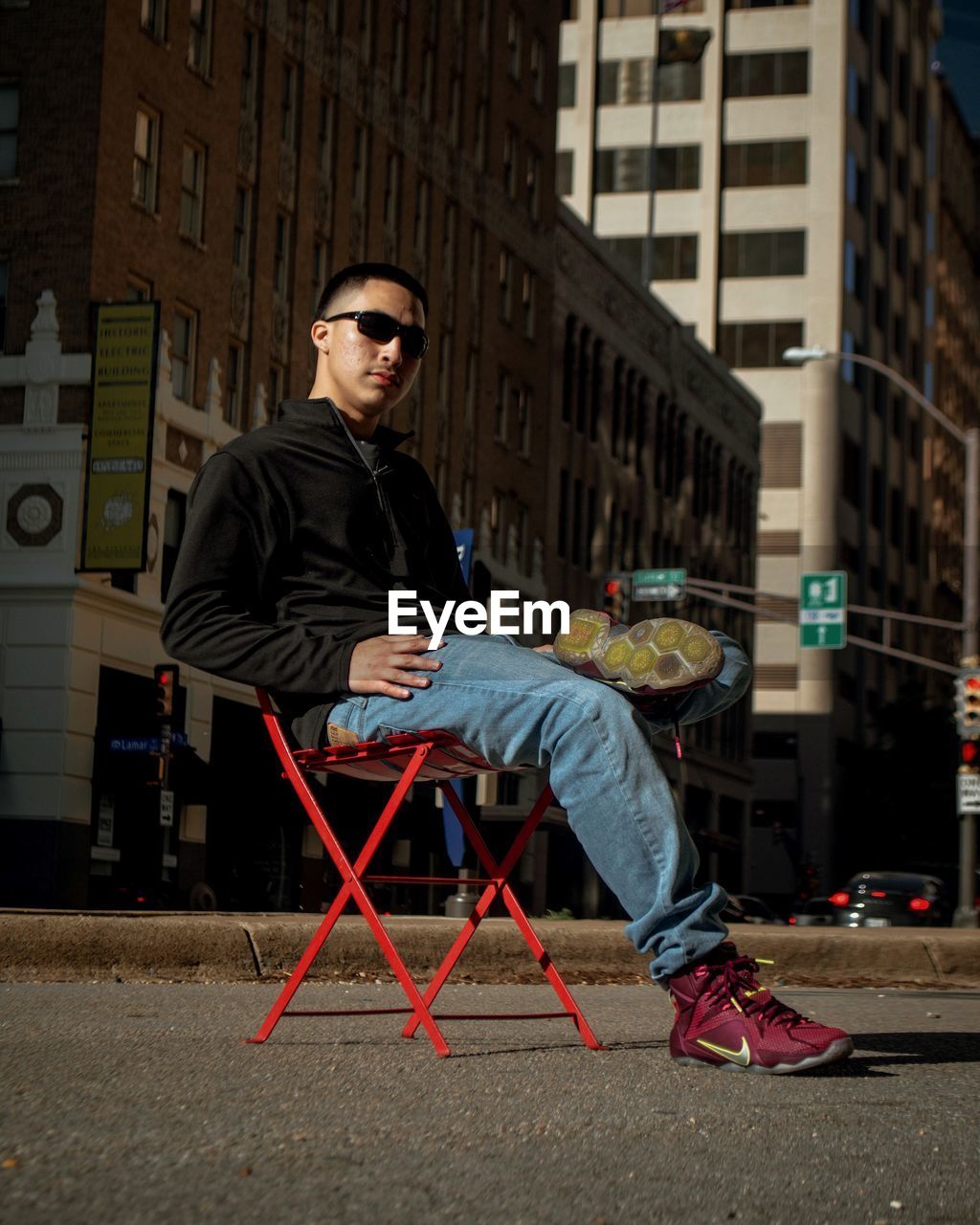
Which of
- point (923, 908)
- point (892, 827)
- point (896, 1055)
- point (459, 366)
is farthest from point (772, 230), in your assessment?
point (896, 1055)

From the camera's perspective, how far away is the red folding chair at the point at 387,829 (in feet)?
14.4

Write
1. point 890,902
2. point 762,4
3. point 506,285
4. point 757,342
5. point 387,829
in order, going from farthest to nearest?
point 762,4
point 757,342
point 506,285
point 890,902
point 387,829

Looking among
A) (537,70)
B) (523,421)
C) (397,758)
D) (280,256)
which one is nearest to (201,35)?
(280,256)

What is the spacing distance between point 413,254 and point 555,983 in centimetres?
3500

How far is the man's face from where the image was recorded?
Answer: 493 centimetres

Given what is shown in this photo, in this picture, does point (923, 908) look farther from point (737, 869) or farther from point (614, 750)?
point (737, 869)

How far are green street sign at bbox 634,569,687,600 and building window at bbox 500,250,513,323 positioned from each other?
11538 mm

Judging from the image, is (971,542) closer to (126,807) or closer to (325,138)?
(126,807)

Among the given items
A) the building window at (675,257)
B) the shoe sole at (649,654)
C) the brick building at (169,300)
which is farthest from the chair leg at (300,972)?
the building window at (675,257)

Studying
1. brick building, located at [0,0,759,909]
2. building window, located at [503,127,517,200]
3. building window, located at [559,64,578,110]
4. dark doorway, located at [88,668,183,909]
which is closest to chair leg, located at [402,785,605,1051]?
brick building, located at [0,0,759,909]

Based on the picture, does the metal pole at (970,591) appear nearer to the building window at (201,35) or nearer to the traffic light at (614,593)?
the traffic light at (614,593)

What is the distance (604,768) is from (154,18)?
27447 mm

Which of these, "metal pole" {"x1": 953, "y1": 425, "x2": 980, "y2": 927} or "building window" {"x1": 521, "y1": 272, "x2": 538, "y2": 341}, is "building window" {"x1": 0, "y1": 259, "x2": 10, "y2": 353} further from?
"building window" {"x1": 521, "y1": 272, "x2": 538, "y2": 341}

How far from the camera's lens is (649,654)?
168 inches
